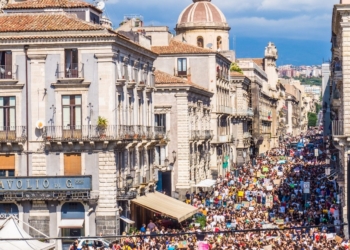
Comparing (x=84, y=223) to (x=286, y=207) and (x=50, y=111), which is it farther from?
(x=286, y=207)

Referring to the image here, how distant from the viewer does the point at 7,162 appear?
1977 inches

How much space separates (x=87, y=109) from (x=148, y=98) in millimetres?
11042

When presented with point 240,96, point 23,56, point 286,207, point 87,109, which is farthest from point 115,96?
point 240,96

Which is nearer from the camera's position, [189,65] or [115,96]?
[115,96]

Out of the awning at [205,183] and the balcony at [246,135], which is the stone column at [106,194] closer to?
the awning at [205,183]

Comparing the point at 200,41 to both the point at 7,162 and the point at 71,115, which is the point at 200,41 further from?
the point at 71,115

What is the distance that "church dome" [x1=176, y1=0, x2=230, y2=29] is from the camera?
119 meters

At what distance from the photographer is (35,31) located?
49656mm

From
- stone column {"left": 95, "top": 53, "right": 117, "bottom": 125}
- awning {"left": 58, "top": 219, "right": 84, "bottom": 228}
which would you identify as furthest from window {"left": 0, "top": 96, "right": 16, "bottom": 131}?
awning {"left": 58, "top": 219, "right": 84, "bottom": 228}

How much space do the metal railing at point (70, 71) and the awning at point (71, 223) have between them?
21.8ft

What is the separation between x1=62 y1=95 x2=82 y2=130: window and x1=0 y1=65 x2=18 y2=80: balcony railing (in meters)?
2.59

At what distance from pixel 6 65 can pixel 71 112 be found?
12.9ft

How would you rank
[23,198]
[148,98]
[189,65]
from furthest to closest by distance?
1. [189,65]
2. [148,98]
3. [23,198]

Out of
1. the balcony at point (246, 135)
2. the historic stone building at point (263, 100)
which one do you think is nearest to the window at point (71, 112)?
the balcony at point (246, 135)
